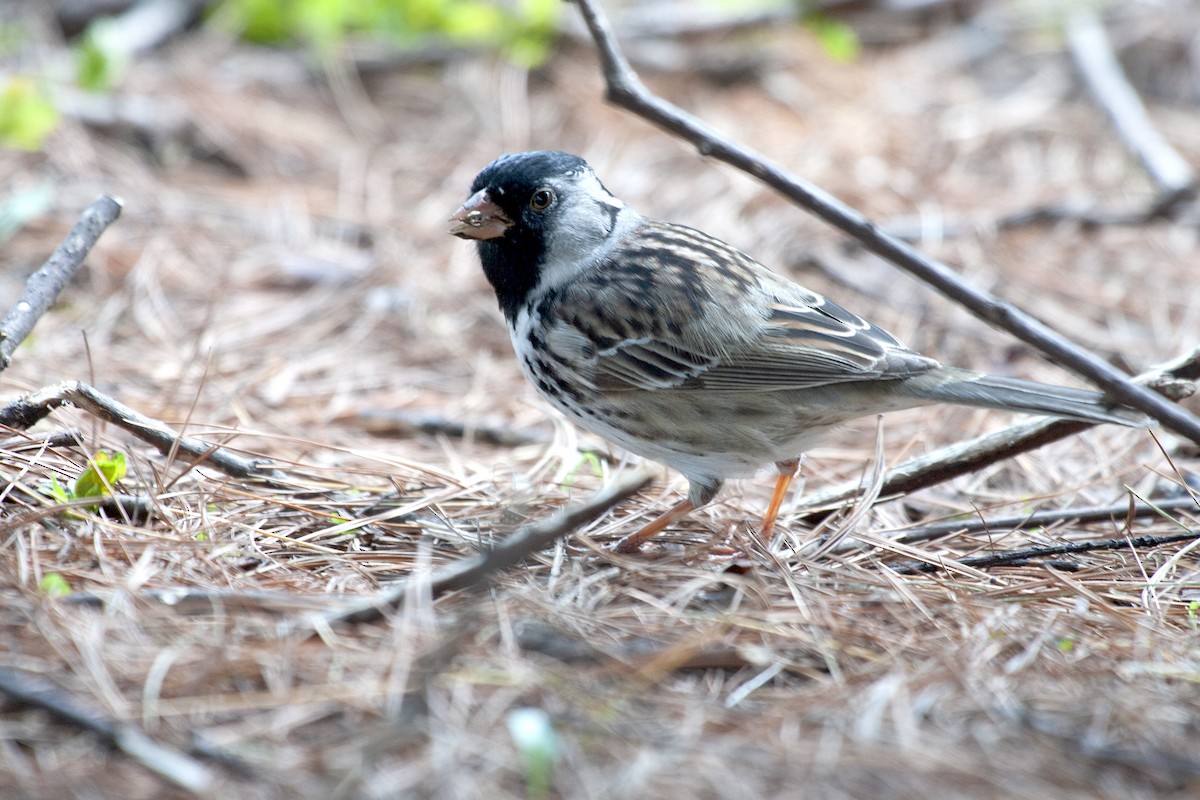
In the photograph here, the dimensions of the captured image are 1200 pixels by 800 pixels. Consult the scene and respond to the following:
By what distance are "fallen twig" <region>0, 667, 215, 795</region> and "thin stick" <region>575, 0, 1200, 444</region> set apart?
238cm

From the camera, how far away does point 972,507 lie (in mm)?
4305

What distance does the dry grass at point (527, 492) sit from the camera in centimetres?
247

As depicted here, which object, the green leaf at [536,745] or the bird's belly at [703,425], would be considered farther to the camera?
the bird's belly at [703,425]

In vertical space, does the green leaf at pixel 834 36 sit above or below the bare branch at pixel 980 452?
above

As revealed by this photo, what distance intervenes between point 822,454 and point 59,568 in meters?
3.06

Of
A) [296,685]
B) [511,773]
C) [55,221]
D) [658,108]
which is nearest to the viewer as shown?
[511,773]

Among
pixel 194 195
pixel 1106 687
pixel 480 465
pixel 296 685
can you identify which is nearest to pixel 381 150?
pixel 194 195

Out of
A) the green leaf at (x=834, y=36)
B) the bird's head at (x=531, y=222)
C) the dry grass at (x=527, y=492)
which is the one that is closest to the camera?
the dry grass at (x=527, y=492)

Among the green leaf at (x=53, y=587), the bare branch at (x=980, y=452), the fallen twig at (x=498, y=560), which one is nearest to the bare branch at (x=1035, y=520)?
the bare branch at (x=980, y=452)

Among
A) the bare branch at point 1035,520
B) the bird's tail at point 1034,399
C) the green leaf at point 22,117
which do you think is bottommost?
the bare branch at point 1035,520

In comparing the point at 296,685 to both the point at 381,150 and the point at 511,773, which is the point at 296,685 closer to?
the point at 511,773

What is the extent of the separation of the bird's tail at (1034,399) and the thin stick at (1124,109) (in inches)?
133

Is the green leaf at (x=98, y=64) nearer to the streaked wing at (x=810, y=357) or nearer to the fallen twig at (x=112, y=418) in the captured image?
the fallen twig at (x=112, y=418)

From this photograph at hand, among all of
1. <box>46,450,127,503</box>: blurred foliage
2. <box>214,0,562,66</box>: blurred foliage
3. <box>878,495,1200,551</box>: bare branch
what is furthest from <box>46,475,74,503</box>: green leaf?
<box>214,0,562,66</box>: blurred foliage
